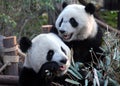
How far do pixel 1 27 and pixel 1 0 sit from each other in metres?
0.46

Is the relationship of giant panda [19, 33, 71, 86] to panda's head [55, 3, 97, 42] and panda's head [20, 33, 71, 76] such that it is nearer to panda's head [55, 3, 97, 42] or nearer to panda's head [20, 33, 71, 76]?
panda's head [20, 33, 71, 76]

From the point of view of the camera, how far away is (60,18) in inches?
151

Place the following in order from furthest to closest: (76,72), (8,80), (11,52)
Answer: (11,52), (8,80), (76,72)

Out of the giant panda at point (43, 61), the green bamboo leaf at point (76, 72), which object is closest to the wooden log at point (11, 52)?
the giant panda at point (43, 61)

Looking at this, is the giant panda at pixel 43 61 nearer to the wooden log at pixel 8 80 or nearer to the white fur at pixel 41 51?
the white fur at pixel 41 51

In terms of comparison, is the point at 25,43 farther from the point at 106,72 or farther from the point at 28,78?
the point at 106,72

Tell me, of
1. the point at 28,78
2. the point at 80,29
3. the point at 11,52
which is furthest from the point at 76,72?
the point at 11,52

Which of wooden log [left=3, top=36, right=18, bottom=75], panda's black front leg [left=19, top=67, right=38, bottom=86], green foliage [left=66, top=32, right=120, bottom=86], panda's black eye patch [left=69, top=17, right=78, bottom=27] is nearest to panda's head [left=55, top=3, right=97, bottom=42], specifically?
panda's black eye patch [left=69, top=17, right=78, bottom=27]

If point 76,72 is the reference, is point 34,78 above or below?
below

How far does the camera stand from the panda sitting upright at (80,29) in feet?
12.5

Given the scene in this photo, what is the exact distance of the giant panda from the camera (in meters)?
3.08

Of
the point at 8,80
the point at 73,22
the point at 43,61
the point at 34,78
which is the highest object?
the point at 73,22

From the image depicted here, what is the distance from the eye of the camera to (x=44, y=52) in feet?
10.2

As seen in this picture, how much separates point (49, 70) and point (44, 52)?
0.16m
